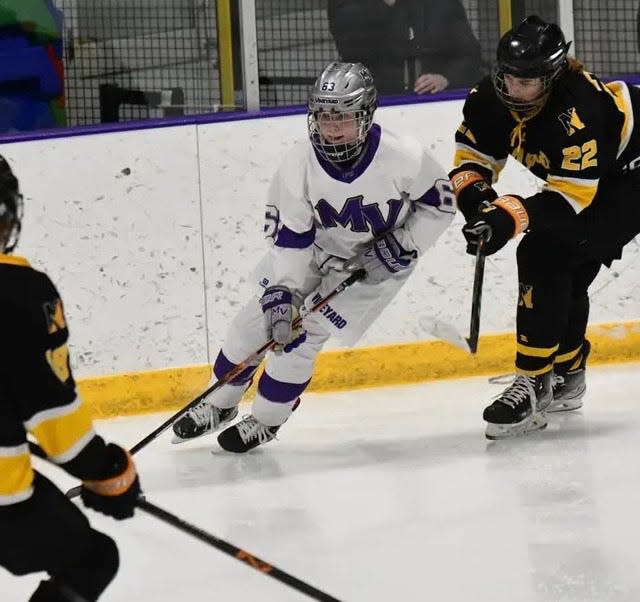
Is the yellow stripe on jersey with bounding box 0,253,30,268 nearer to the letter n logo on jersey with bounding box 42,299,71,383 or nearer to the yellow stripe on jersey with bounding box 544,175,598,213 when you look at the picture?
the letter n logo on jersey with bounding box 42,299,71,383

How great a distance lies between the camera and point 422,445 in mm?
3592

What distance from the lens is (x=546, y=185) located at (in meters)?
3.35

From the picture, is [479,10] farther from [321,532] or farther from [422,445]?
[321,532]

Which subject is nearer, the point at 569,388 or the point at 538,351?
the point at 538,351

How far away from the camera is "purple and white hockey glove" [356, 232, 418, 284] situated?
3408mm

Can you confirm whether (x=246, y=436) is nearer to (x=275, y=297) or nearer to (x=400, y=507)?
(x=275, y=297)

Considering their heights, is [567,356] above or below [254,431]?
above

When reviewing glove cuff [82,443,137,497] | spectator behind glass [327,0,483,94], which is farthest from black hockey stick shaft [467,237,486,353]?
glove cuff [82,443,137,497]

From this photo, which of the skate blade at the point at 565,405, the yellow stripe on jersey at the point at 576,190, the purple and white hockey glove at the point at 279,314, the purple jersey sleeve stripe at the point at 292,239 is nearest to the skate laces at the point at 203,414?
the purple and white hockey glove at the point at 279,314

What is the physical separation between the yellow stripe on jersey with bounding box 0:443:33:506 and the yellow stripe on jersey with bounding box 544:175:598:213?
1.83 metres

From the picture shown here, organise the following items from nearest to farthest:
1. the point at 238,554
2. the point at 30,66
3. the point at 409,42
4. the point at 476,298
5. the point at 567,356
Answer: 1. the point at 238,554
2. the point at 476,298
3. the point at 567,356
4. the point at 30,66
5. the point at 409,42

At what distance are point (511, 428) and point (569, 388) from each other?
1.18ft

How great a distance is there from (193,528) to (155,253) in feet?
7.41

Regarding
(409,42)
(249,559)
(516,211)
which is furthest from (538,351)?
(249,559)
